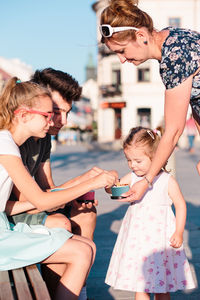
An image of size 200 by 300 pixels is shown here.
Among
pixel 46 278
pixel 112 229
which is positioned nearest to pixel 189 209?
pixel 112 229

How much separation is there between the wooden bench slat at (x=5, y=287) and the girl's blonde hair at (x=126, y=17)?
55.4 inches

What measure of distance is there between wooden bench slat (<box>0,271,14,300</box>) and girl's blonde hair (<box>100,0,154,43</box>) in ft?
4.62

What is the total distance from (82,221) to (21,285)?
1.19m

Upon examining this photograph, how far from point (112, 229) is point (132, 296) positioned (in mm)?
2265

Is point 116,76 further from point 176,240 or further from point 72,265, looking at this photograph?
point 72,265

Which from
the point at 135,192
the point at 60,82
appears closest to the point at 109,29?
the point at 60,82

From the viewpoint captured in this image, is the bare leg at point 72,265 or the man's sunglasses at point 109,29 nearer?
the bare leg at point 72,265

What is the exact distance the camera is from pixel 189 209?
7.41 m

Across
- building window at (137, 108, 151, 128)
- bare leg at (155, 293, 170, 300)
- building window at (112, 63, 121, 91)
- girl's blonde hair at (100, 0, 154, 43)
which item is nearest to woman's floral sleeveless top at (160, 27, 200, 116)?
girl's blonde hair at (100, 0, 154, 43)

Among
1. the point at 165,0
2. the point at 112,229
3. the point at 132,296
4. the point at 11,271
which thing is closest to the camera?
the point at 11,271

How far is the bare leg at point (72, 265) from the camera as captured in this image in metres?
2.57

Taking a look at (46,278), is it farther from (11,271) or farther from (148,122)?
(148,122)

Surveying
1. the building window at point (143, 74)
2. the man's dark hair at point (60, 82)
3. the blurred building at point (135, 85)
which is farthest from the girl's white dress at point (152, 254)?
the building window at point (143, 74)

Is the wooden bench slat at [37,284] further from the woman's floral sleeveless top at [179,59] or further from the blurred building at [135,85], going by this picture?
the blurred building at [135,85]
